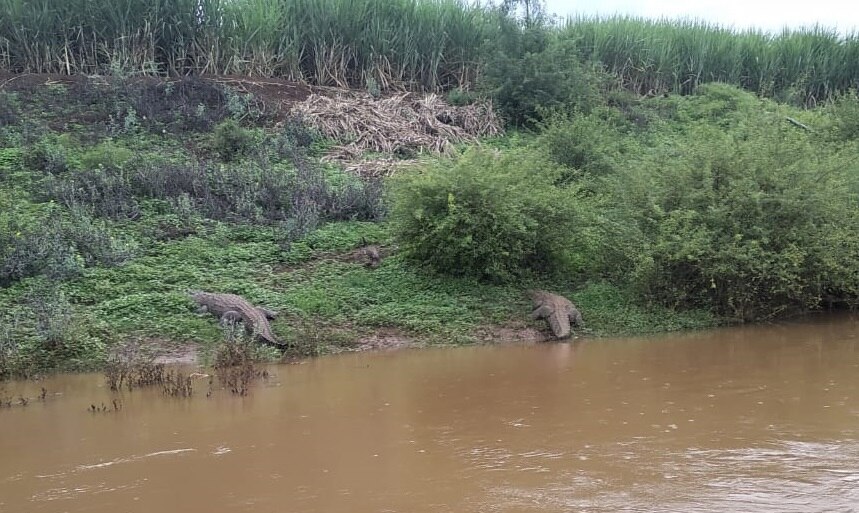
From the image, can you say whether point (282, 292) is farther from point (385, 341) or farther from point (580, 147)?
point (580, 147)

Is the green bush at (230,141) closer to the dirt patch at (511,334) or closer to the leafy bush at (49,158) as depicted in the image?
the leafy bush at (49,158)

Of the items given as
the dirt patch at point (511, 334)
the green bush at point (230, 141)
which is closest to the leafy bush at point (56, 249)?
the green bush at point (230, 141)

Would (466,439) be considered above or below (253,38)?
below

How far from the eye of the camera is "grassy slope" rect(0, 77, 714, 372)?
1071 cm

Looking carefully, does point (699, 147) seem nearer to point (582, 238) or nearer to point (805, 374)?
point (582, 238)

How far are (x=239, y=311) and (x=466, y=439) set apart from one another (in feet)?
16.8

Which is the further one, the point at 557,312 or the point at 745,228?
the point at 745,228

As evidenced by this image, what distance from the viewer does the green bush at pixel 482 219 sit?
40.4 ft

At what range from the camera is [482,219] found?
40.4ft

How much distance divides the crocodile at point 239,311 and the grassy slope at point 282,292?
181 mm

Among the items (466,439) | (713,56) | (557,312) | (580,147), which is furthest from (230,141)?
(713,56)

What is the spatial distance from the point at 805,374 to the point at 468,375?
3635 millimetres

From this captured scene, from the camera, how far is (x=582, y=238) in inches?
522

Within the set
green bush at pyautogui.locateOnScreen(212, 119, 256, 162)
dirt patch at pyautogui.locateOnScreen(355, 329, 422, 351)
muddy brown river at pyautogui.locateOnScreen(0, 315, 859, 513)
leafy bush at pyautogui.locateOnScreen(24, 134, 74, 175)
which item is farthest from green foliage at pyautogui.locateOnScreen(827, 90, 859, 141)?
leafy bush at pyautogui.locateOnScreen(24, 134, 74, 175)
